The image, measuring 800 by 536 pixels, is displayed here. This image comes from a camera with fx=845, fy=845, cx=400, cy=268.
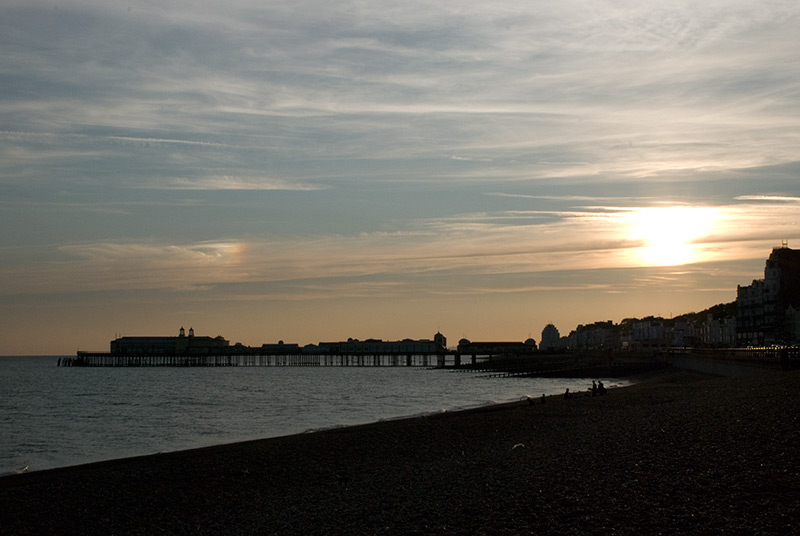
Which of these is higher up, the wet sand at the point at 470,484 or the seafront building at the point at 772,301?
the seafront building at the point at 772,301

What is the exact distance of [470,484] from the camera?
1595cm

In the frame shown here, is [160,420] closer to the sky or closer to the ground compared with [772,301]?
closer to the ground

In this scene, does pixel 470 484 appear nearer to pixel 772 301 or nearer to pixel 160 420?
pixel 160 420

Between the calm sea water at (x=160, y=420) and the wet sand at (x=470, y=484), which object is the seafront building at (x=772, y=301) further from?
the wet sand at (x=470, y=484)

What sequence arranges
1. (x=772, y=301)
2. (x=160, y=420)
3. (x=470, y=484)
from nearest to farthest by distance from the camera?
(x=470, y=484), (x=160, y=420), (x=772, y=301)

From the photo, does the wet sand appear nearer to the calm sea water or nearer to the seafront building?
the calm sea water

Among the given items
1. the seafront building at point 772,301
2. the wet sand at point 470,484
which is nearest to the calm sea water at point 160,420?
the wet sand at point 470,484

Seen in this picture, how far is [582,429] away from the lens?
2538 cm

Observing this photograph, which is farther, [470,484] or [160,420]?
[160,420]

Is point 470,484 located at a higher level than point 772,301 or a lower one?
lower

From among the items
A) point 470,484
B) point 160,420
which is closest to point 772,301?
point 160,420

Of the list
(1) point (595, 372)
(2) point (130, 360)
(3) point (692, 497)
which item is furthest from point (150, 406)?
(2) point (130, 360)

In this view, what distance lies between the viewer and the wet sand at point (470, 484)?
12156 mm

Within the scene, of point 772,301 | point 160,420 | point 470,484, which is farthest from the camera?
point 772,301
